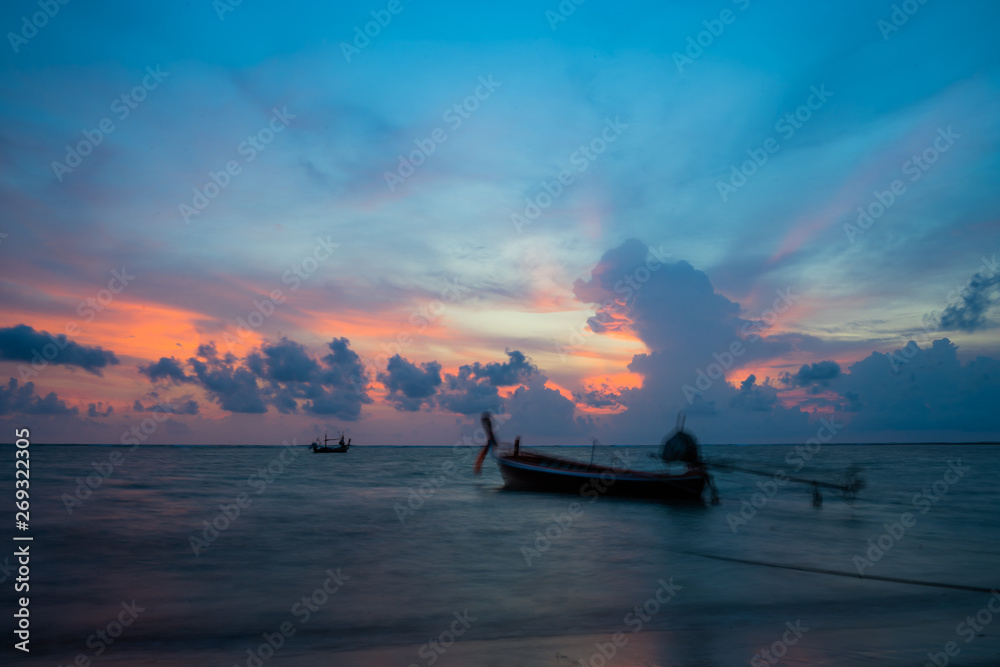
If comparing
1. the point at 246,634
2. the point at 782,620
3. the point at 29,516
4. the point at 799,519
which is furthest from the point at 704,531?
the point at 29,516

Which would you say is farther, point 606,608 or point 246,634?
point 606,608

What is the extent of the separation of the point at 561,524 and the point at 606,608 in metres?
13.5

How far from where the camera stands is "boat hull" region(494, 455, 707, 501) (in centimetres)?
3284

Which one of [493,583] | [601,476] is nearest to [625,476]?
[601,476]

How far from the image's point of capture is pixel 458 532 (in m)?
23.9

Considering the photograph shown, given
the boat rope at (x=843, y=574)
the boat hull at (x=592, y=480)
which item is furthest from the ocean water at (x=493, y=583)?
the boat hull at (x=592, y=480)

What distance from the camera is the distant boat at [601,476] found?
32938 millimetres

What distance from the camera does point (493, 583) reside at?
1497cm

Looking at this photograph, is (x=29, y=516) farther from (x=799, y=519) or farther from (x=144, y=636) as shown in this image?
(x=799, y=519)

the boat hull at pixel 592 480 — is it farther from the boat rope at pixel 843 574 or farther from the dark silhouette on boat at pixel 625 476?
the boat rope at pixel 843 574

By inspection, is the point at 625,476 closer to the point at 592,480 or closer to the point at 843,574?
the point at 592,480

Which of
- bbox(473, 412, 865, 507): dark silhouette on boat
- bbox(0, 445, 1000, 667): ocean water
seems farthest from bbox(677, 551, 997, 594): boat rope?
bbox(473, 412, 865, 507): dark silhouette on boat

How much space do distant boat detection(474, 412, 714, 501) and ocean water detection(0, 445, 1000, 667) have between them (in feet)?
4.90

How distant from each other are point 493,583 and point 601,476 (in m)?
20.6
